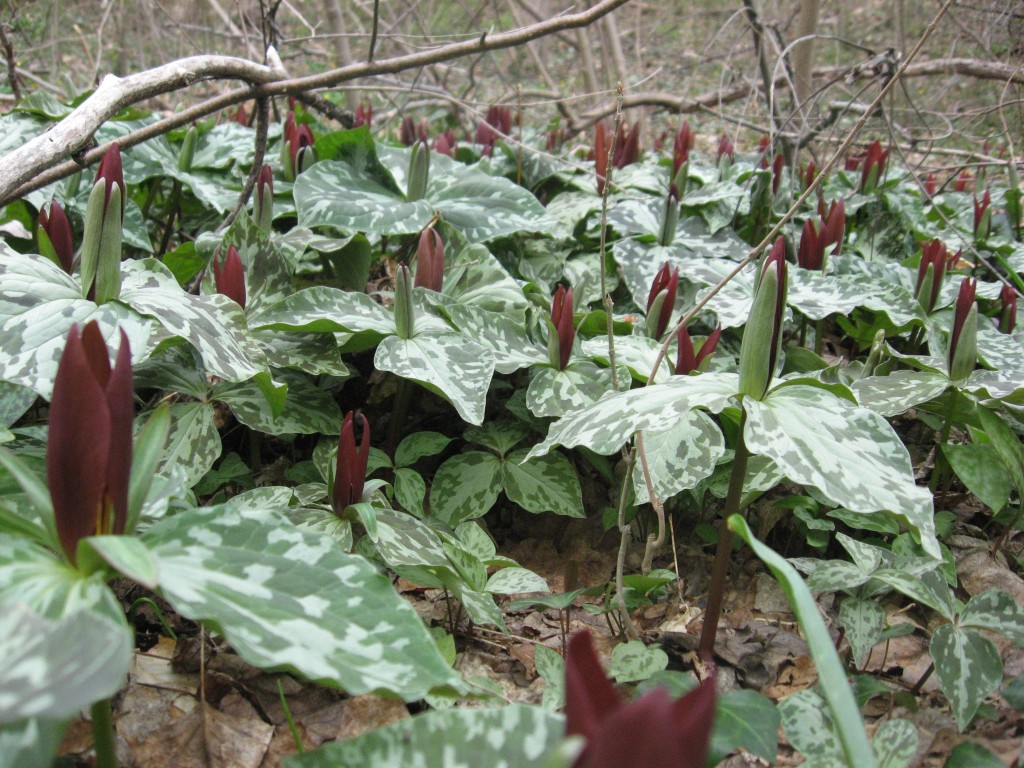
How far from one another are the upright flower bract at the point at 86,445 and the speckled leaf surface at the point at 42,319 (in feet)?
1.31

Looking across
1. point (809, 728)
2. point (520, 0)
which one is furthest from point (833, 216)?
point (520, 0)

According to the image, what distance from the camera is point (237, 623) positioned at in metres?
0.76

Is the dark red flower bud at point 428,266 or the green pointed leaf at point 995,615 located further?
the dark red flower bud at point 428,266

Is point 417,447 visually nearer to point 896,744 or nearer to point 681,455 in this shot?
point 681,455

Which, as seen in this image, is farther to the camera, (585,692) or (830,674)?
(830,674)

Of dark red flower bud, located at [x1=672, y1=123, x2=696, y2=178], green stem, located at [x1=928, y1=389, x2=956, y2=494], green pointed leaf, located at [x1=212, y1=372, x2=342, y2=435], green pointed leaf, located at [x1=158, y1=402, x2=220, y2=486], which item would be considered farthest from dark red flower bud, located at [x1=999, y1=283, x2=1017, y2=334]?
green pointed leaf, located at [x1=158, y1=402, x2=220, y2=486]

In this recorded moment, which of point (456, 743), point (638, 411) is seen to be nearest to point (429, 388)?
point (638, 411)

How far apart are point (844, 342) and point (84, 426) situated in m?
2.47

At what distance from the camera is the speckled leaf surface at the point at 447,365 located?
1562mm

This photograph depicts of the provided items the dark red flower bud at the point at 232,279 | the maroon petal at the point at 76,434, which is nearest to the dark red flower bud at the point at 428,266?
the dark red flower bud at the point at 232,279

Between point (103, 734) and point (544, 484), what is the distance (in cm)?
108

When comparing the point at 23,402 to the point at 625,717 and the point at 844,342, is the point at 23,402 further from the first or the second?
the point at 844,342

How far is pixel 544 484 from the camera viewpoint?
1762mm

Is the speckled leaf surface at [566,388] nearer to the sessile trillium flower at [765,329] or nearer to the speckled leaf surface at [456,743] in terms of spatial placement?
the sessile trillium flower at [765,329]
